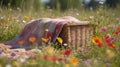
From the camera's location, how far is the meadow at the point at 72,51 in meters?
3.71

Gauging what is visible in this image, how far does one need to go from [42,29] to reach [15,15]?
252 cm

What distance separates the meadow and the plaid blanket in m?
0.52

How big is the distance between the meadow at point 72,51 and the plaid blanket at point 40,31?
0.52m

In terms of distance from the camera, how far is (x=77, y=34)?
629 cm

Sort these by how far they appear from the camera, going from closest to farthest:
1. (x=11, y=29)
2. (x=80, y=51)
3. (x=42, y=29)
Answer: (x=80, y=51), (x=42, y=29), (x=11, y=29)

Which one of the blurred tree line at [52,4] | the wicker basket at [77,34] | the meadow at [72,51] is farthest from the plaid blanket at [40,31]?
the blurred tree line at [52,4]

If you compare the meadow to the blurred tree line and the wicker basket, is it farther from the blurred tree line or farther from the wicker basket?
the blurred tree line

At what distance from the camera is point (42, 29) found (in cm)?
652

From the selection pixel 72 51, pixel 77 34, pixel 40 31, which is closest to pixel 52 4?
pixel 40 31

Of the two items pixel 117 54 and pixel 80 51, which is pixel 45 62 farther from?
pixel 80 51

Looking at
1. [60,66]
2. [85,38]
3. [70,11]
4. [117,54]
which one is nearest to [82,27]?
[85,38]

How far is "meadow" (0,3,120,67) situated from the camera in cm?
371

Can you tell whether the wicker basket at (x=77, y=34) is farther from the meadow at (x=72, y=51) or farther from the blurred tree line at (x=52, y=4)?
the blurred tree line at (x=52, y=4)

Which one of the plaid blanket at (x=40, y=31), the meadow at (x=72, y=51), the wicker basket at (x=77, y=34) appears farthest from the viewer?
the plaid blanket at (x=40, y=31)
